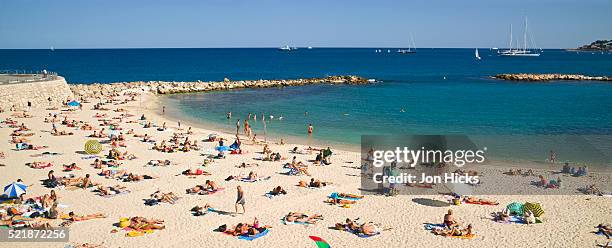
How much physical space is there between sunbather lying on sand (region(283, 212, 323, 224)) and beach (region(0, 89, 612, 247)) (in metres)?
0.23

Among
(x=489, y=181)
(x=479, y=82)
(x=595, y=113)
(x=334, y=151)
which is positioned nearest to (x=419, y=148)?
(x=334, y=151)

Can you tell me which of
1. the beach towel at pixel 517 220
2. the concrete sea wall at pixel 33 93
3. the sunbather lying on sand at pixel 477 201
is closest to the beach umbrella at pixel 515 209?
the beach towel at pixel 517 220

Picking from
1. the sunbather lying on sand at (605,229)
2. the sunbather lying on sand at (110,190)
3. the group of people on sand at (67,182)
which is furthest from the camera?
the group of people on sand at (67,182)

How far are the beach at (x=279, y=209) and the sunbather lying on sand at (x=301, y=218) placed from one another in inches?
9.2

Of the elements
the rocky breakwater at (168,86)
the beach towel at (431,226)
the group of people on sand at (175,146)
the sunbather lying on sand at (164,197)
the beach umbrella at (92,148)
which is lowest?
the beach towel at (431,226)

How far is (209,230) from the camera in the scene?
14.6 metres

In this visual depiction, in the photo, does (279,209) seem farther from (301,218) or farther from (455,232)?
(455,232)

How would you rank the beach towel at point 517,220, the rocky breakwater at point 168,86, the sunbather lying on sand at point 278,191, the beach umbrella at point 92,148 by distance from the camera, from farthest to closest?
1. the rocky breakwater at point 168,86
2. the beach umbrella at point 92,148
3. the sunbather lying on sand at point 278,191
4. the beach towel at point 517,220

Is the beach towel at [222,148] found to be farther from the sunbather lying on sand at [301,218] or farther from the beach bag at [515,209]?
the beach bag at [515,209]

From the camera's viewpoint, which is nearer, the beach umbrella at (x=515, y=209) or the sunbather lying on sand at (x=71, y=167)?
the beach umbrella at (x=515, y=209)

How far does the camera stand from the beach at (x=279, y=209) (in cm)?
1402

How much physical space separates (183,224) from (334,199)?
5407 mm

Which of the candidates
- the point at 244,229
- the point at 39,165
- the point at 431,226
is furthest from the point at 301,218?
the point at 39,165

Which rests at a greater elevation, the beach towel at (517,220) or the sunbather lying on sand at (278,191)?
the sunbather lying on sand at (278,191)
